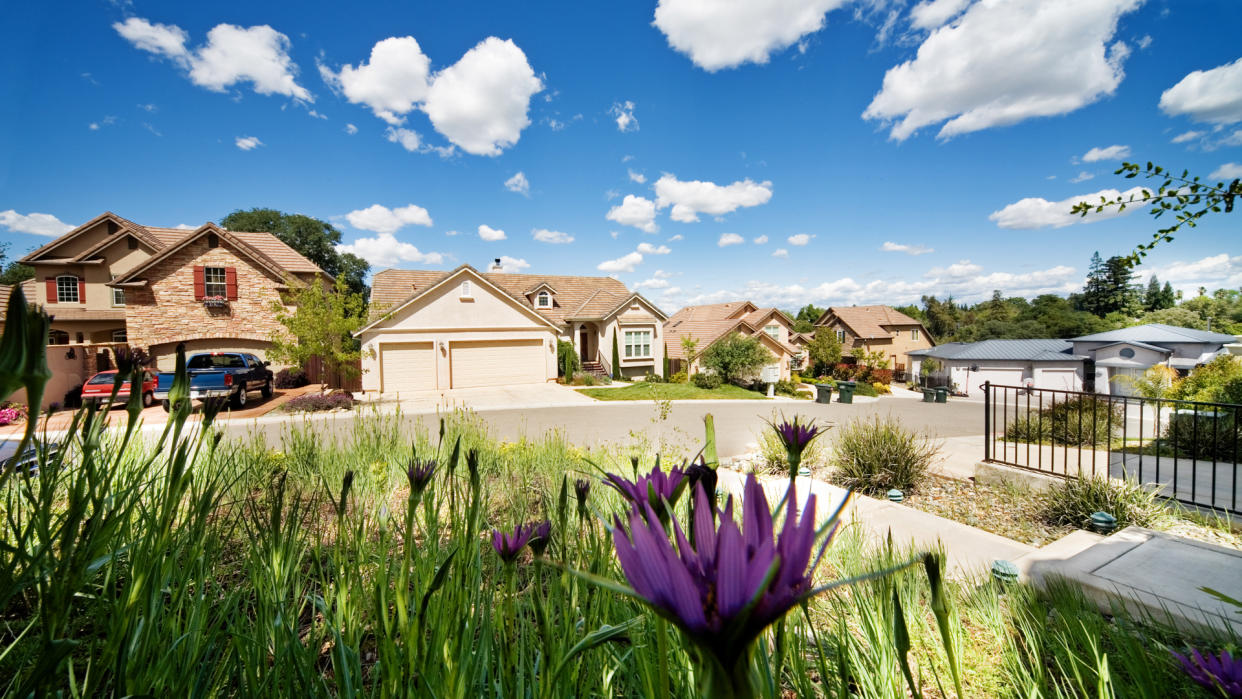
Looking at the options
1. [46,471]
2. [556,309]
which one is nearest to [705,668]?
[46,471]

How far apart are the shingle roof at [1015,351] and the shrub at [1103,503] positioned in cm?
3535

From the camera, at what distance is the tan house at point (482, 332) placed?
2088 cm

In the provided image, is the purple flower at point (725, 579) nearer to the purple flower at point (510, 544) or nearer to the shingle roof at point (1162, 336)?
the purple flower at point (510, 544)

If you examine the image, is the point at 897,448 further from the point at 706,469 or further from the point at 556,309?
the point at 556,309

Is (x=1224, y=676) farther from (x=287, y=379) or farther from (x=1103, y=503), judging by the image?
(x=287, y=379)

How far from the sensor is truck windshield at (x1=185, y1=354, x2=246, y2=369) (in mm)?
16016

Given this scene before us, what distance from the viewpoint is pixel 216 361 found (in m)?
16.6

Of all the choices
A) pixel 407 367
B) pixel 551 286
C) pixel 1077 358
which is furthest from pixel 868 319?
pixel 407 367

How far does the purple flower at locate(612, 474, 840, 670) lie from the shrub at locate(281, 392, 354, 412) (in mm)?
17438

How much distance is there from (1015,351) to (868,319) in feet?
42.3

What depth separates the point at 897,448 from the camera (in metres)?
6.57

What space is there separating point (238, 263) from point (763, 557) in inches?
1064

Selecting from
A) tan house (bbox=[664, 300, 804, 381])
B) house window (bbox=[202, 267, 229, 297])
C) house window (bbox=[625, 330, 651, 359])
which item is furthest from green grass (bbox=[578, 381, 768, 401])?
house window (bbox=[202, 267, 229, 297])

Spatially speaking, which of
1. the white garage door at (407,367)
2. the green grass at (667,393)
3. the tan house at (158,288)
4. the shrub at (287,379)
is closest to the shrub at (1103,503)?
the green grass at (667,393)
